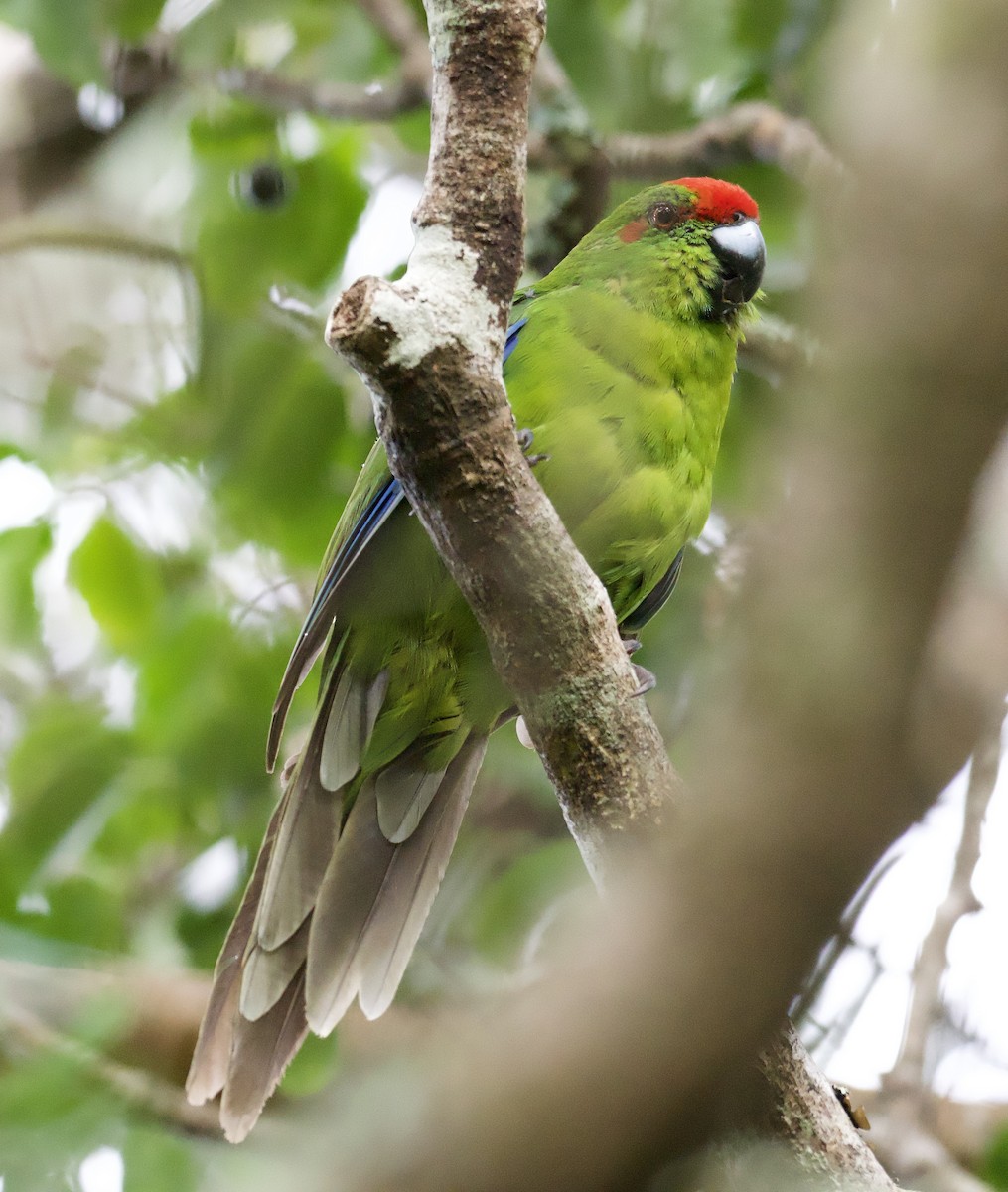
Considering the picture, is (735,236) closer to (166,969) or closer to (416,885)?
(416,885)

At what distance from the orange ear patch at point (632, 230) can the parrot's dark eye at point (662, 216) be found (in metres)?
0.02

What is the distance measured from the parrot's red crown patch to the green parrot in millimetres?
89

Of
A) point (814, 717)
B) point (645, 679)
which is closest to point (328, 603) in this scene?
point (645, 679)

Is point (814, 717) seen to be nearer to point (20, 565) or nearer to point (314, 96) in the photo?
point (20, 565)

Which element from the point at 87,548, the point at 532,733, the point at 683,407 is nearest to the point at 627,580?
the point at 683,407

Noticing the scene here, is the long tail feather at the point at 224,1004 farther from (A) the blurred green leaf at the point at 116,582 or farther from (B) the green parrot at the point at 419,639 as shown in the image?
(A) the blurred green leaf at the point at 116,582

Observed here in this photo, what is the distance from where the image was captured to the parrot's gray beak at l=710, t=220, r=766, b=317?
8.50 ft

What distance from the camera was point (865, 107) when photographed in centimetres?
91

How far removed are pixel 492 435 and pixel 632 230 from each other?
4.64 ft

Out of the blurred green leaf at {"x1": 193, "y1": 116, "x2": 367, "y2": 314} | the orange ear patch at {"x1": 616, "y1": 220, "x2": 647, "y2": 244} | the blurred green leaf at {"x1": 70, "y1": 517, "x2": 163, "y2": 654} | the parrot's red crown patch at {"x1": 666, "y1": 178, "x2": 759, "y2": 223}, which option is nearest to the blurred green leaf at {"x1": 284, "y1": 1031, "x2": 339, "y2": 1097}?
the blurred green leaf at {"x1": 70, "y1": 517, "x2": 163, "y2": 654}

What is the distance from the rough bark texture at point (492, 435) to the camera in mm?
1428

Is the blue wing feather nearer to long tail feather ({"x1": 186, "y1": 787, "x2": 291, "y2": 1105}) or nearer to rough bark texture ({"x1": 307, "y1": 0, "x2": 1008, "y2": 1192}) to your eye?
long tail feather ({"x1": 186, "y1": 787, "x2": 291, "y2": 1105})

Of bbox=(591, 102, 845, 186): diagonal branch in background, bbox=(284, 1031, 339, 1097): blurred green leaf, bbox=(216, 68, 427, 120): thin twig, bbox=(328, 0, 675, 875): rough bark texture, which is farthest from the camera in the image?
bbox=(216, 68, 427, 120): thin twig

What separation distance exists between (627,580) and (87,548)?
122 cm
